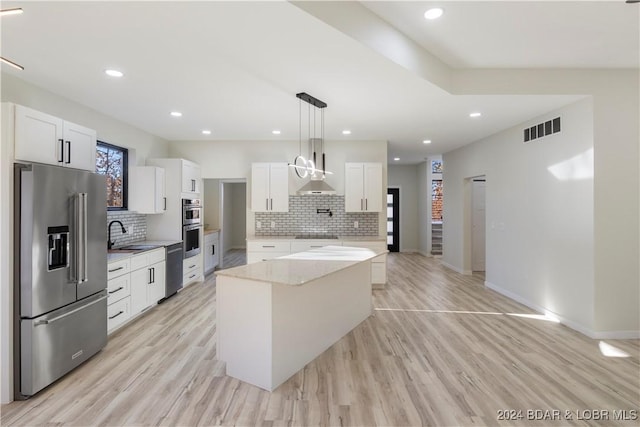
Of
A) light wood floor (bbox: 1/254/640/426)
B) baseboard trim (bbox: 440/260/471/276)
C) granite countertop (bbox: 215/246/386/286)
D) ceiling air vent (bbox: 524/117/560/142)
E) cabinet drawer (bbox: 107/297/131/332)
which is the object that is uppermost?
ceiling air vent (bbox: 524/117/560/142)

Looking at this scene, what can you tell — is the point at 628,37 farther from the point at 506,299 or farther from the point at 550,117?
the point at 506,299

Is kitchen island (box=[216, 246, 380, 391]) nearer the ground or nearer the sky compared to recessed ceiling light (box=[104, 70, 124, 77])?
nearer the ground

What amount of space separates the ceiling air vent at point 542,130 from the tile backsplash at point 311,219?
9.46 feet

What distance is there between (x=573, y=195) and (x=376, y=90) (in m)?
2.62

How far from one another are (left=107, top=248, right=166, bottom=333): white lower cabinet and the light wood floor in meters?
0.23

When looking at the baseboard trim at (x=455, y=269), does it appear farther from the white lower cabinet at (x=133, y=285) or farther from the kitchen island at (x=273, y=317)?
the white lower cabinet at (x=133, y=285)

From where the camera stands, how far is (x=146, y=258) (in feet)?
13.6

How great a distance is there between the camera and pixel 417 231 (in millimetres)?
9773

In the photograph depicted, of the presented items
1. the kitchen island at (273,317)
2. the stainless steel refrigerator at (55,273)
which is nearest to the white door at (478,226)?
the kitchen island at (273,317)

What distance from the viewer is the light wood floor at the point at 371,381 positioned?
2164mm

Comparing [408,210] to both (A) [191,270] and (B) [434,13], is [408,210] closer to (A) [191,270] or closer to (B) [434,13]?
(A) [191,270]

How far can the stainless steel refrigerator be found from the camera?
2.32 metres

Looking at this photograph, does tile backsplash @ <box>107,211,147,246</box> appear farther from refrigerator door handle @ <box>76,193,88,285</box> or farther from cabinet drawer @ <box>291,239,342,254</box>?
cabinet drawer @ <box>291,239,342,254</box>

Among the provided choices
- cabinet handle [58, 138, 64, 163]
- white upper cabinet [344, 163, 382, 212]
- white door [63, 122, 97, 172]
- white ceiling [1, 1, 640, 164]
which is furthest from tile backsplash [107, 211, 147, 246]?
white upper cabinet [344, 163, 382, 212]
